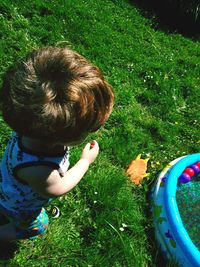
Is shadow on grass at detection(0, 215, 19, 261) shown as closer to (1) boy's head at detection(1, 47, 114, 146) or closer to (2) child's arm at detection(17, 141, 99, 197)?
(2) child's arm at detection(17, 141, 99, 197)

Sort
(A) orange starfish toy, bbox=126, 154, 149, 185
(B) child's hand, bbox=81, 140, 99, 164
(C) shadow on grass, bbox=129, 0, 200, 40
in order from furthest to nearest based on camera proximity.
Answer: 1. (C) shadow on grass, bbox=129, 0, 200, 40
2. (A) orange starfish toy, bbox=126, 154, 149, 185
3. (B) child's hand, bbox=81, 140, 99, 164

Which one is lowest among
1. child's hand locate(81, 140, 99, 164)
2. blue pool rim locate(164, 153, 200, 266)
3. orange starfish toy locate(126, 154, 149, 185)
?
orange starfish toy locate(126, 154, 149, 185)

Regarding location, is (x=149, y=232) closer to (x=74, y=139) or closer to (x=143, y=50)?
(x=74, y=139)

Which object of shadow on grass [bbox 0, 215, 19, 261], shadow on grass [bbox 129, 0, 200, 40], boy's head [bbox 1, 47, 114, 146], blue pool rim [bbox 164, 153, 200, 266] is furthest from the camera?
shadow on grass [bbox 129, 0, 200, 40]

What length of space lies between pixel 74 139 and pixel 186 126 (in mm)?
3295

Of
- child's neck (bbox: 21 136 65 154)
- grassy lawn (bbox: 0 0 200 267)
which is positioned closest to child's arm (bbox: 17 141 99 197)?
child's neck (bbox: 21 136 65 154)

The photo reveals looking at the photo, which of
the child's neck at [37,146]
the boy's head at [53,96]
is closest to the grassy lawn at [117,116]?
the boy's head at [53,96]

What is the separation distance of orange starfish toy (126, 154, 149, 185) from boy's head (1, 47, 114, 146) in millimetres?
2050

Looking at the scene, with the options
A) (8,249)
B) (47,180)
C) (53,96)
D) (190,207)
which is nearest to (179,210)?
(190,207)

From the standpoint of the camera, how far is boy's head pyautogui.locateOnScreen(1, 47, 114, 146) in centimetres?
198

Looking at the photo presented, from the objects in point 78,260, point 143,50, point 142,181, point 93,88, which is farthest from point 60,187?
point 143,50

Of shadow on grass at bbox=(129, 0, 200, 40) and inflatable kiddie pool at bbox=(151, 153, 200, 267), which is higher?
shadow on grass at bbox=(129, 0, 200, 40)

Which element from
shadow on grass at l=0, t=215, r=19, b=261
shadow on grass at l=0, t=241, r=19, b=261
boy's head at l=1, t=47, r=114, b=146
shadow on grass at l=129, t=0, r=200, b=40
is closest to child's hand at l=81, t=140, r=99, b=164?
boy's head at l=1, t=47, r=114, b=146

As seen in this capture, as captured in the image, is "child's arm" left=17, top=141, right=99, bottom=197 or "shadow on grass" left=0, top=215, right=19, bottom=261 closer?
"child's arm" left=17, top=141, right=99, bottom=197
